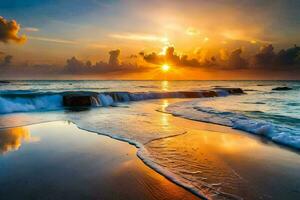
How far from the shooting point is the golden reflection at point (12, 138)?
651 centimetres

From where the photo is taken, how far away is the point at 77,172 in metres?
4.73

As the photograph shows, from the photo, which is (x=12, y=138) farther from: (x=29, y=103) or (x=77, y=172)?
(x=29, y=103)

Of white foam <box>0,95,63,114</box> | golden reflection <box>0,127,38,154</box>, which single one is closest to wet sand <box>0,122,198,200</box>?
golden reflection <box>0,127,38,154</box>

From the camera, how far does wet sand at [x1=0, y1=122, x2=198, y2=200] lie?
3.84 m

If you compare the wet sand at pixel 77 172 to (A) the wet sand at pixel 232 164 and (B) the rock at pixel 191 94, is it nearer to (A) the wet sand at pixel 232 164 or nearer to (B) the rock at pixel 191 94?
(A) the wet sand at pixel 232 164

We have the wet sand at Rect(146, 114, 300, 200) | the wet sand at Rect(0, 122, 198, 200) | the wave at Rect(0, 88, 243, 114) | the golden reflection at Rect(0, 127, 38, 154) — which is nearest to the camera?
the wet sand at Rect(0, 122, 198, 200)

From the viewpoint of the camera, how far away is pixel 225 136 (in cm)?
820

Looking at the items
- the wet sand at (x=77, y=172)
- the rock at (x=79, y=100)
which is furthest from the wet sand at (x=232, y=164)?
the rock at (x=79, y=100)

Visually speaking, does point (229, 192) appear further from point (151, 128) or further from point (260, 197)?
point (151, 128)

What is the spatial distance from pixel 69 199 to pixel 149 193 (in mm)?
1262

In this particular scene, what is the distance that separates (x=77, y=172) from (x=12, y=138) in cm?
436

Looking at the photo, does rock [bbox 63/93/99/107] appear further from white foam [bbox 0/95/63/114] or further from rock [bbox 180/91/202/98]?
rock [bbox 180/91/202/98]

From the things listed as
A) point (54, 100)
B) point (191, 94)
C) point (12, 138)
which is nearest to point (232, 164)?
point (12, 138)

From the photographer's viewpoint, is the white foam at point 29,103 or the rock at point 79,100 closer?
the white foam at point 29,103
